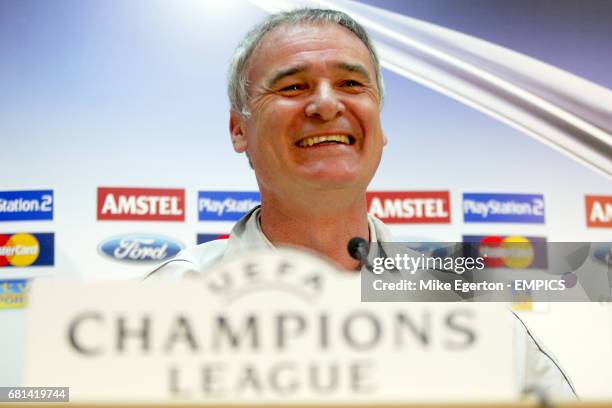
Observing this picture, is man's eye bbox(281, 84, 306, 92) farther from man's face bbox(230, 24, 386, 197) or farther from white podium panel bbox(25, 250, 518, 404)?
white podium panel bbox(25, 250, 518, 404)

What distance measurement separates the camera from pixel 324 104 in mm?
1032

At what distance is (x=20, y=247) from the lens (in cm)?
230

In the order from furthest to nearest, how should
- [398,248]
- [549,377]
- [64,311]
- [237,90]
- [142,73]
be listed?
[142,73]
[237,90]
[398,248]
[549,377]
[64,311]

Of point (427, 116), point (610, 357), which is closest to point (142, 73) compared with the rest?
point (427, 116)

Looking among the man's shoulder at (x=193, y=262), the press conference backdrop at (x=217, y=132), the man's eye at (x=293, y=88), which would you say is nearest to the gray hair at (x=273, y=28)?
the man's eye at (x=293, y=88)

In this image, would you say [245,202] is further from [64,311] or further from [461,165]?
[64,311]

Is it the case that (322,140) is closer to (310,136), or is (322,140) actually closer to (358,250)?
(310,136)

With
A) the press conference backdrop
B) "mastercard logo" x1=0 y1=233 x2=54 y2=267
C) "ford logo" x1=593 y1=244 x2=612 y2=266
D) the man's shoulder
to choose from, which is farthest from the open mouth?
"mastercard logo" x1=0 y1=233 x2=54 y2=267

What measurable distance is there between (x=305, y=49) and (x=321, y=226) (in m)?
0.27

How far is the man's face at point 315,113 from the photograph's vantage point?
1.03 meters

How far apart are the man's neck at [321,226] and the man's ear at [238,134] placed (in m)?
0.16

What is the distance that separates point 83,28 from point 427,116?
1228mm

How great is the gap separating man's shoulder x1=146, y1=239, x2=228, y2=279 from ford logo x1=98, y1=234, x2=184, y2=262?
46.1 inches

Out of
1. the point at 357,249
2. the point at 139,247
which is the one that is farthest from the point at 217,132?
the point at 357,249
